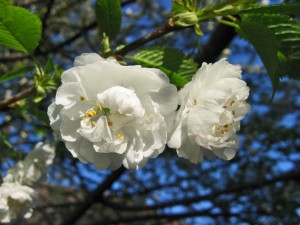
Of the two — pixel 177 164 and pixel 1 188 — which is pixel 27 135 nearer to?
pixel 177 164

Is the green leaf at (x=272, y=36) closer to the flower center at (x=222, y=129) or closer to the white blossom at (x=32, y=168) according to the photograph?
the flower center at (x=222, y=129)

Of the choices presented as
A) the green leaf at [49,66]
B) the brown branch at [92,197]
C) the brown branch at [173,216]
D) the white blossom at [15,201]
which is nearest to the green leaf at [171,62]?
the green leaf at [49,66]

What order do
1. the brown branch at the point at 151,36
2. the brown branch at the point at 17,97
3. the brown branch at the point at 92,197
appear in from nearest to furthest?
1. the brown branch at the point at 151,36
2. the brown branch at the point at 17,97
3. the brown branch at the point at 92,197

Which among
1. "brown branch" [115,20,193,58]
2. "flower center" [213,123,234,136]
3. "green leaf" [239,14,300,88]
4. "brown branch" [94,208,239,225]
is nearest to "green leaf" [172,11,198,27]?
"brown branch" [115,20,193,58]

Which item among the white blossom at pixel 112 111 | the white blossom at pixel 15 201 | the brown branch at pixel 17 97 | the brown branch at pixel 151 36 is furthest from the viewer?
the white blossom at pixel 15 201

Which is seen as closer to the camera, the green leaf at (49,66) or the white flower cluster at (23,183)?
the green leaf at (49,66)

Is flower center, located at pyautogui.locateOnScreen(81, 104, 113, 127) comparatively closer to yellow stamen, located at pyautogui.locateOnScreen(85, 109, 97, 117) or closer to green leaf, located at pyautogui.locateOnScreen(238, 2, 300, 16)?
yellow stamen, located at pyautogui.locateOnScreen(85, 109, 97, 117)
